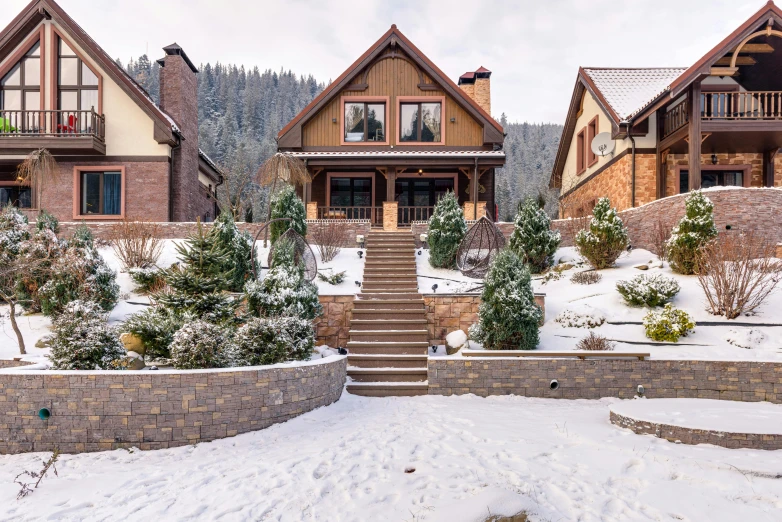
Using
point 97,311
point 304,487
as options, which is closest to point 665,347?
point 304,487

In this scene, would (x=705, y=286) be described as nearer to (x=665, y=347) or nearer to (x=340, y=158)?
(x=665, y=347)

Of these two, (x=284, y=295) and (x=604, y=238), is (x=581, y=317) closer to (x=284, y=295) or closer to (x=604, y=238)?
(x=604, y=238)

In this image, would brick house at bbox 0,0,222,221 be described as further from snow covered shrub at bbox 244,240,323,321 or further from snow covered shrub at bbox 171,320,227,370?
snow covered shrub at bbox 171,320,227,370

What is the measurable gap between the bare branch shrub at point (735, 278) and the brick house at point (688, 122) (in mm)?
4188

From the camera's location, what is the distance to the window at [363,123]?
17344 mm

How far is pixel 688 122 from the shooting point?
44.0ft

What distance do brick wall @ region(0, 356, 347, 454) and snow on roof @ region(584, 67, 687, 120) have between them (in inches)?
626

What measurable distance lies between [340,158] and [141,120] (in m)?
7.17

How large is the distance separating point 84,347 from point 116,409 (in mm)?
1181

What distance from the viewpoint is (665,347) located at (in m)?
8.63

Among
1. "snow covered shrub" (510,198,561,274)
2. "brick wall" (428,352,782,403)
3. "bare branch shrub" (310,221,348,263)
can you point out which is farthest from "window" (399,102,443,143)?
"brick wall" (428,352,782,403)

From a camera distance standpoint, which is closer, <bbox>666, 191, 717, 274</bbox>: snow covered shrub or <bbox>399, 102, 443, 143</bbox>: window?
<bbox>666, 191, 717, 274</bbox>: snow covered shrub

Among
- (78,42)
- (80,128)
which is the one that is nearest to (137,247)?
(80,128)

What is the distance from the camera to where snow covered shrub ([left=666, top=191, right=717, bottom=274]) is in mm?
10461
